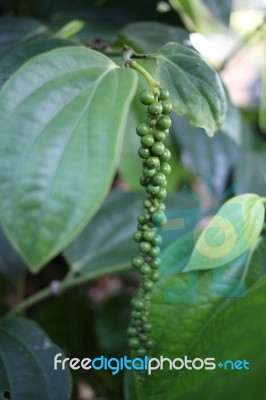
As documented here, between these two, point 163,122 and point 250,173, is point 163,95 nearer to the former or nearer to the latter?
point 163,122

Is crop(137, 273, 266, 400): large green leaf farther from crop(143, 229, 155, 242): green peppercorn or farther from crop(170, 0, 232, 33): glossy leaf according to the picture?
crop(170, 0, 232, 33): glossy leaf

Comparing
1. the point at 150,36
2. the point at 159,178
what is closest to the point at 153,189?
the point at 159,178

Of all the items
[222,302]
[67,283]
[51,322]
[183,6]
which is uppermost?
[183,6]

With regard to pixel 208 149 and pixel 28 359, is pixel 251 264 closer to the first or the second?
pixel 28 359

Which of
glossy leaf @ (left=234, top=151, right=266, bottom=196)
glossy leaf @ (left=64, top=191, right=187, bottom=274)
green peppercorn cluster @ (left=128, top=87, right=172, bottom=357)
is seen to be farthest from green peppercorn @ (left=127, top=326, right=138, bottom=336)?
glossy leaf @ (left=234, top=151, right=266, bottom=196)

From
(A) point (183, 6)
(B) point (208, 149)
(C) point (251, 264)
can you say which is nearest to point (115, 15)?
(A) point (183, 6)

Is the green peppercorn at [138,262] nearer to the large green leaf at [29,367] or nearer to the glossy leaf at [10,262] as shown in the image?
the large green leaf at [29,367]
